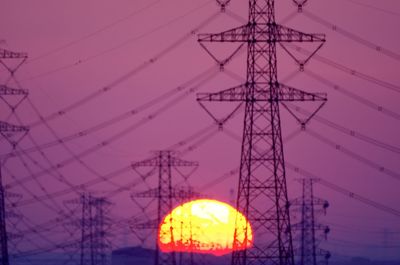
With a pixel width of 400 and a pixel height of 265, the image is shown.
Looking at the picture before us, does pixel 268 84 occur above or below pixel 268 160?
above

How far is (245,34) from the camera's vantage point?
5756cm

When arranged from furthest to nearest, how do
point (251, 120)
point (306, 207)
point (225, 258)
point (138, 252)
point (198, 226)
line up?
point (225, 258) < point (138, 252) < point (198, 226) < point (306, 207) < point (251, 120)

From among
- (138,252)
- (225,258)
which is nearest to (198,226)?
(138,252)

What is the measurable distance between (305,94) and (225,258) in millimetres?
140453

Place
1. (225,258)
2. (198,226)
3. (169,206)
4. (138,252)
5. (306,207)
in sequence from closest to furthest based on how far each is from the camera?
1. (169,206)
2. (306,207)
3. (198,226)
4. (138,252)
5. (225,258)

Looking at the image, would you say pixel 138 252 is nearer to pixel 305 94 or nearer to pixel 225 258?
pixel 225 258

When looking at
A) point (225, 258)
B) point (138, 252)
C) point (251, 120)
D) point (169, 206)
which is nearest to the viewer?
point (251, 120)

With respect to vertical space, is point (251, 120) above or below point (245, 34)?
below

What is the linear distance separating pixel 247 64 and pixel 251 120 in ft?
10.0

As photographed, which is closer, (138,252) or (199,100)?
(199,100)

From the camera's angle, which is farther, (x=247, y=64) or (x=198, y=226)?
(x=198, y=226)

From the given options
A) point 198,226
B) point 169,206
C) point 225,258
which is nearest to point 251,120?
point 169,206

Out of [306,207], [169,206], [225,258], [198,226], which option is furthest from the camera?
[225,258]

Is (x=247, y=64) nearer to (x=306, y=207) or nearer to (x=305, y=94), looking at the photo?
(x=305, y=94)
